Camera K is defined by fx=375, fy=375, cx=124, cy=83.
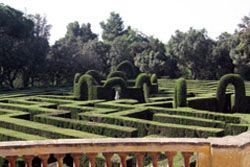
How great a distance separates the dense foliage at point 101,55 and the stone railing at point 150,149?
3555 centimetres

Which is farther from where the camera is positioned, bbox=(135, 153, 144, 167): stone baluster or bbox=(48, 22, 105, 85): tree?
bbox=(48, 22, 105, 85): tree

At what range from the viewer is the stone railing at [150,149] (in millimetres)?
3910

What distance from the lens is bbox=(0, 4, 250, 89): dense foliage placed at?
40.5m

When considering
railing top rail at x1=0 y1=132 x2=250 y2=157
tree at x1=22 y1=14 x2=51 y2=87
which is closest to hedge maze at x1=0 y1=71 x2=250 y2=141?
railing top rail at x1=0 y1=132 x2=250 y2=157

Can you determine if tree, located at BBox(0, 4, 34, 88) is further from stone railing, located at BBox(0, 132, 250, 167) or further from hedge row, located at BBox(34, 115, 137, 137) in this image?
stone railing, located at BBox(0, 132, 250, 167)

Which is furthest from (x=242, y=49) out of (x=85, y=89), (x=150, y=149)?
(x=150, y=149)

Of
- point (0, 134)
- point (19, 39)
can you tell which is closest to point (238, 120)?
point (0, 134)

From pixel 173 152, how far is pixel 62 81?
147 feet

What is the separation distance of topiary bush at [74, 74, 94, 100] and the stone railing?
21257mm

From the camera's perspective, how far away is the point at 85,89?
26.2 metres

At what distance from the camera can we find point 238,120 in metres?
15.4

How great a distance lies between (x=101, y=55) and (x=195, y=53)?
13.9m

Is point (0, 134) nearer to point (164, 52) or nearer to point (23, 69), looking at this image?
point (23, 69)

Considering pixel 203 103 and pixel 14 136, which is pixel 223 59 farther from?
pixel 14 136
